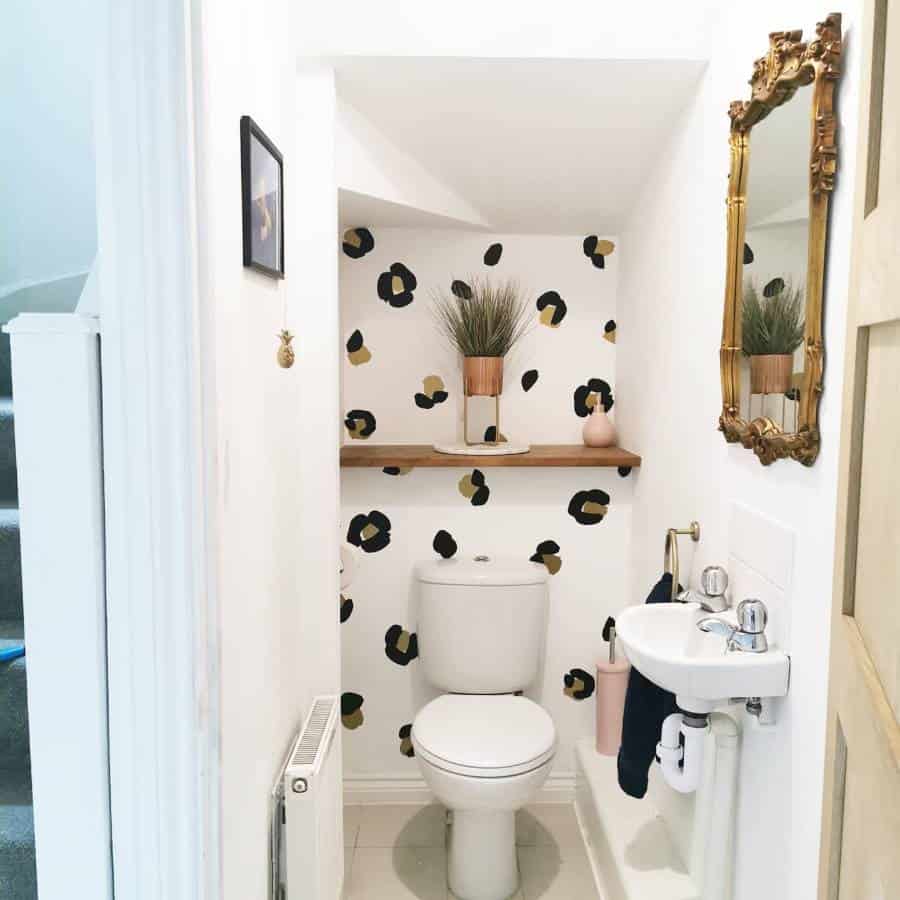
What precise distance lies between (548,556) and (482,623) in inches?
14.3

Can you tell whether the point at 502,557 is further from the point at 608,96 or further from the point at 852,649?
the point at 852,649

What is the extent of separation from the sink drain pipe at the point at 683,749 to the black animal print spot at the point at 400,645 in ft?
3.59

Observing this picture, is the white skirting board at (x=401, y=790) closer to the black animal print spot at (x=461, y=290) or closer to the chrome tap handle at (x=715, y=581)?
the chrome tap handle at (x=715, y=581)

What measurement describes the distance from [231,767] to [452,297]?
1796mm

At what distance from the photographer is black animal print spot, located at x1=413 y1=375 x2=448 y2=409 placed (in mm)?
2742

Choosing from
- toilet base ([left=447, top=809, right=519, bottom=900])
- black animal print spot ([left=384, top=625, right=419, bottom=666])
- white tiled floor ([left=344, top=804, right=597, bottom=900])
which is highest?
black animal print spot ([left=384, top=625, right=419, bottom=666])

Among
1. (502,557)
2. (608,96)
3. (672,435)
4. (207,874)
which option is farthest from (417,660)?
(608,96)

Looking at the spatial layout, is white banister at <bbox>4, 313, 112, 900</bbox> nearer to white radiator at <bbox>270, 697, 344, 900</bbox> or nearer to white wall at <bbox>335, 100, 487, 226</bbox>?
white radiator at <bbox>270, 697, 344, 900</bbox>

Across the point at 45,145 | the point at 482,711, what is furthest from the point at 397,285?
the point at 482,711

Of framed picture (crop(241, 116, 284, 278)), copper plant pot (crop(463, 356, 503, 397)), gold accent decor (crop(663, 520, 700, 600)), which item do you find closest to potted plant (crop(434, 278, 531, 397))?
copper plant pot (crop(463, 356, 503, 397))

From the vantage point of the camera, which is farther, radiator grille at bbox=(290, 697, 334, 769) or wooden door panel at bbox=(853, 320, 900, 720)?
radiator grille at bbox=(290, 697, 334, 769)

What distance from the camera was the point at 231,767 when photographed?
4.19ft

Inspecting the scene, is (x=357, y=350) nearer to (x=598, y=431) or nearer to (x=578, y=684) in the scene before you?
(x=598, y=431)

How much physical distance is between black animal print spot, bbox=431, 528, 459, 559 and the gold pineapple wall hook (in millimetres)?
1035
